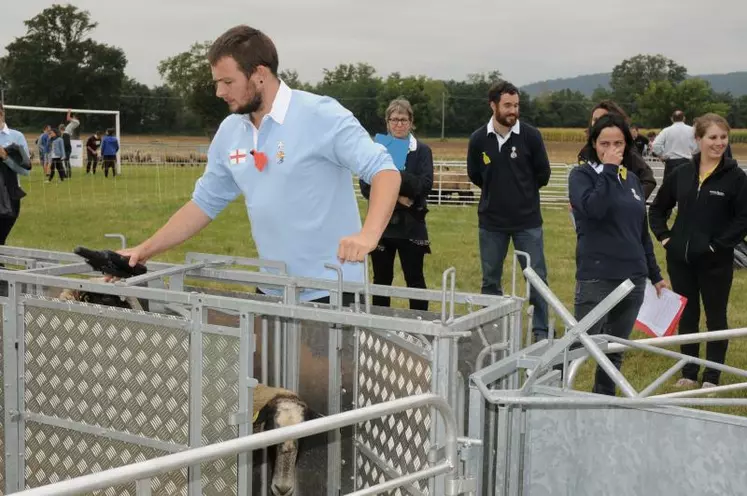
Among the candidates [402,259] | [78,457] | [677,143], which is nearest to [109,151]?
[677,143]

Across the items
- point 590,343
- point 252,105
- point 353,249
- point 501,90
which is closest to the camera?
point 590,343

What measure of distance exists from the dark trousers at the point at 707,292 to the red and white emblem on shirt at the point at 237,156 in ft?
12.6

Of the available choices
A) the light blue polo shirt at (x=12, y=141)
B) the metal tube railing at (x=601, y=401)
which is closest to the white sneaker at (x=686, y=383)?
the metal tube railing at (x=601, y=401)

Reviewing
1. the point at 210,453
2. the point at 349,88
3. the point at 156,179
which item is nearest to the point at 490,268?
the point at 210,453

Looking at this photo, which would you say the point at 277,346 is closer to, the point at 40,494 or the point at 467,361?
the point at 467,361

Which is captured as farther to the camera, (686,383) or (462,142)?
(462,142)

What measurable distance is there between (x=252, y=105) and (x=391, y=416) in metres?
1.47

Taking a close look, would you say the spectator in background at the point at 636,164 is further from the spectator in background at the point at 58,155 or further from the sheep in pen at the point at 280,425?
the spectator in background at the point at 58,155

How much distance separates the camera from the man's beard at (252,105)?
405 centimetres

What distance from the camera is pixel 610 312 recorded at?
5.45m

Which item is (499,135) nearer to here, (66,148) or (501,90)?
(501,90)

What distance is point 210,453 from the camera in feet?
7.39

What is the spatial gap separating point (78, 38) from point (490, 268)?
9492 cm

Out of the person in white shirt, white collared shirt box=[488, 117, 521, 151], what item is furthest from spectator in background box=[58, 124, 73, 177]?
white collared shirt box=[488, 117, 521, 151]
